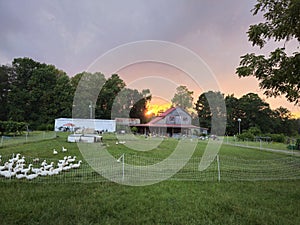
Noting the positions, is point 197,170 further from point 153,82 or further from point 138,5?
point 138,5

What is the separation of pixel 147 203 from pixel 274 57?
4209 millimetres

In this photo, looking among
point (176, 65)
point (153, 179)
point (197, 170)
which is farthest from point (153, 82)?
point (153, 179)

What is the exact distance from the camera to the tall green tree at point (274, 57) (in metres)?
4.14

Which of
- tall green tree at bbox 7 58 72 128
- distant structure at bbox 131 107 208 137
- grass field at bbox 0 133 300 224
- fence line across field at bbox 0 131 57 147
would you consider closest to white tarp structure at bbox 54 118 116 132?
distant structure at bbox 131 107 208 137

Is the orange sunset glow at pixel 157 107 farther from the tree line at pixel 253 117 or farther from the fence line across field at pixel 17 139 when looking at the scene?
the tree line at pixel 253 117

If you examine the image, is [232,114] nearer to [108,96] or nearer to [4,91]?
[108,96]

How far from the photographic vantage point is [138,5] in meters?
8.45

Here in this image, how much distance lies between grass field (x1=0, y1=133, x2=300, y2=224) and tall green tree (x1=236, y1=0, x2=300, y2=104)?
250cm

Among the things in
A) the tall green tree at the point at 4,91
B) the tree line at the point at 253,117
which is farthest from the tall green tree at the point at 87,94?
the tree line at the point at 253,117

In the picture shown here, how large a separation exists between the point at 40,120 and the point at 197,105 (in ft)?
88.6

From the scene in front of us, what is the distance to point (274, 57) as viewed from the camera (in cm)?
449

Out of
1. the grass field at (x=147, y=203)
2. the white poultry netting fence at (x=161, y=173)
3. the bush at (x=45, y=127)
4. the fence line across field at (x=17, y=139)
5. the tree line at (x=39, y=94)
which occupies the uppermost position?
the tree line at (x=39, y=94)

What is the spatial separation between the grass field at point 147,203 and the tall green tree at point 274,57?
2496 millimetres

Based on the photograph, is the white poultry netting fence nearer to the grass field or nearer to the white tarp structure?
the grass field
